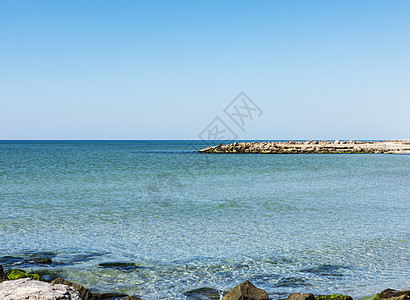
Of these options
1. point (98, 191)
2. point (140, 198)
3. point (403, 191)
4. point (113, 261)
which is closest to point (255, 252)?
point (113, 261)

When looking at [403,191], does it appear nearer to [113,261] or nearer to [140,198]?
[140,198]

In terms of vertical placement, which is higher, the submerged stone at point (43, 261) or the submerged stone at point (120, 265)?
the submerged stone at point (43, 261)

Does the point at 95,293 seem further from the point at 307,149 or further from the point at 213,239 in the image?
the point at 307,149

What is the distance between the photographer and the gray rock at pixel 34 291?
6.33 m

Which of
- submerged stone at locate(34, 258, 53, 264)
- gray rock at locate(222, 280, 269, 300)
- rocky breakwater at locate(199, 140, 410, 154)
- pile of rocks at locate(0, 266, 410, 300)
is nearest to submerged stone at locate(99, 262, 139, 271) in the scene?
submerged stone at locate(34, 258, 53, 264)

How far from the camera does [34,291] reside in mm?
6391

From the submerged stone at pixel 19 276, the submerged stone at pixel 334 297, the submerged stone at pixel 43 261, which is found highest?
the submerged stone at pixel 19 276

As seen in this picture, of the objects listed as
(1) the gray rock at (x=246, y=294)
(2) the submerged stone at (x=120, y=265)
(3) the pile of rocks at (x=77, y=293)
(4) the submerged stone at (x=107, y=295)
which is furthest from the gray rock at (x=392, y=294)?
(2) the submerged stone at (x=120, y=265)

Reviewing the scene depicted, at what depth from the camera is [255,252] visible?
36.0 feet

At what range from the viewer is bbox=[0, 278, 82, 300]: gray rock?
20.8ft

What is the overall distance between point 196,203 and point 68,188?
32.2 ft

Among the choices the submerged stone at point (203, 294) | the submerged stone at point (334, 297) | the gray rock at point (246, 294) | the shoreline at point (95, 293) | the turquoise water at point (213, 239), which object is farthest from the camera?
the turquoise water at point (213, 239)

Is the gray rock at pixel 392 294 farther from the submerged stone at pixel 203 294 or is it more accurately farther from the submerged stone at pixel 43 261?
the submerged stone at pixel 43 261

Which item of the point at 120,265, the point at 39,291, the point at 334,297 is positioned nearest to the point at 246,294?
the point at 334,297
